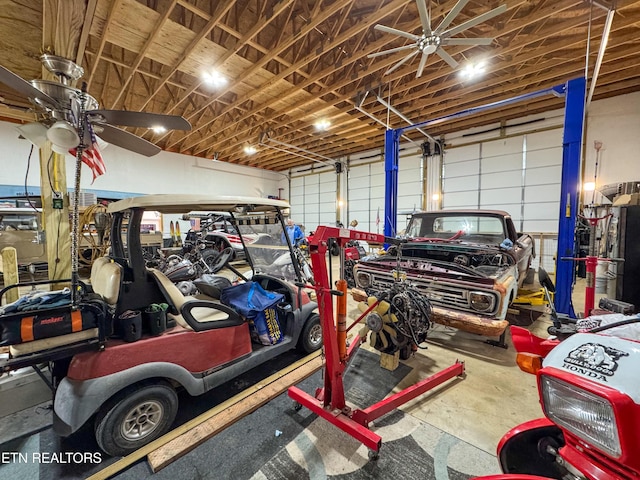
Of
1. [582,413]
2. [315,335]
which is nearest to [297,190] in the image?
[315,335]

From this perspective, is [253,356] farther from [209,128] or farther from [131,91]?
[209,128]

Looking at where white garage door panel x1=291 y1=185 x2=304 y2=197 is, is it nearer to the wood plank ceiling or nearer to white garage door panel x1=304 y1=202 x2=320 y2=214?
white garage door panel x1=304 y1=202 x2=320 y2=214

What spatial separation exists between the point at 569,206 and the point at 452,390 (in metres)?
3.87

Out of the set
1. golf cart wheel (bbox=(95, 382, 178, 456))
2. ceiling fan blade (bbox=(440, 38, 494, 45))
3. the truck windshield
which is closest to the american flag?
golf cart wheel (bbox=(95, 382, 178, 456))

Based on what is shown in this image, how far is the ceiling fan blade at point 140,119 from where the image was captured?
1841 millimetres

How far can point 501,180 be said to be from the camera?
9.36 metres

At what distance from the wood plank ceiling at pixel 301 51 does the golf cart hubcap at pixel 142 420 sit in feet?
10.0

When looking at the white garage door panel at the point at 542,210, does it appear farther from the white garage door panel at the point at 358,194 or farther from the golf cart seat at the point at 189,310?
the golf cart seat at the point at 189,310

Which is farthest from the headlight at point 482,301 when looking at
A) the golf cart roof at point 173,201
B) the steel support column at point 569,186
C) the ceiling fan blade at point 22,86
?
the ceiling fan blade at point 22,86

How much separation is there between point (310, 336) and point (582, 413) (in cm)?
253

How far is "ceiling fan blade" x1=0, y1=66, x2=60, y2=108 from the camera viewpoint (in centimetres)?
148

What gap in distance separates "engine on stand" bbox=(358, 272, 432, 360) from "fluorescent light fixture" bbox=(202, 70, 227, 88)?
6224mm

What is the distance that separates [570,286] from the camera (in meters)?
4.23

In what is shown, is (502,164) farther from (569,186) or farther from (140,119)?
(140,119)
